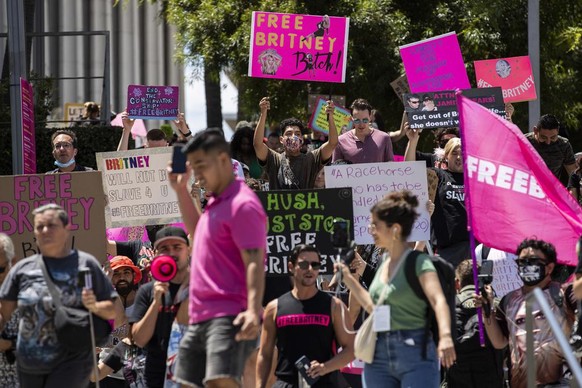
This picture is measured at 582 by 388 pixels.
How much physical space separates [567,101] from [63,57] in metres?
18.8

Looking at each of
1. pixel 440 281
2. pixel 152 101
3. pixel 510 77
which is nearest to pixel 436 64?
pixel 510 77

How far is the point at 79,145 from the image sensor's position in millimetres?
15812

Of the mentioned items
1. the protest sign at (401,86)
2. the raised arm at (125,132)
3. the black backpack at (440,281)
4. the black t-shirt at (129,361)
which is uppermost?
the protest sign at (401,86)

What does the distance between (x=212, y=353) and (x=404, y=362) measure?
3.67ft

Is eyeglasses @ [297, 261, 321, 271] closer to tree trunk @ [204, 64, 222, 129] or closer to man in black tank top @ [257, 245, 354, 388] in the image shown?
man in black tank top @ [257, 245, 354, 388]

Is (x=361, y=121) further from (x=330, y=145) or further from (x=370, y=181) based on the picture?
(x=370, y=181)

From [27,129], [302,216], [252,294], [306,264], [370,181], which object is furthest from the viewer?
[27,129]

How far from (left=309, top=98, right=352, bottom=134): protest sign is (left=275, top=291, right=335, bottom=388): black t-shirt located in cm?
492

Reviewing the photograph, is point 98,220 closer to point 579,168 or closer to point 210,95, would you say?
point 579,168

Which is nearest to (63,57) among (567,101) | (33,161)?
(567,101)

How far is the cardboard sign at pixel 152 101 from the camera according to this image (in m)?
12.7

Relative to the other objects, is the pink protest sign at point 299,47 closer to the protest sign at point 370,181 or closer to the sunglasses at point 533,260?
the protest sign at point 370,181

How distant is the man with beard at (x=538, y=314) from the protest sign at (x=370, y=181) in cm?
213

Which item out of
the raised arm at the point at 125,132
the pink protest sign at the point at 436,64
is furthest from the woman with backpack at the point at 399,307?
the pink protest sign at the point at 436,64
